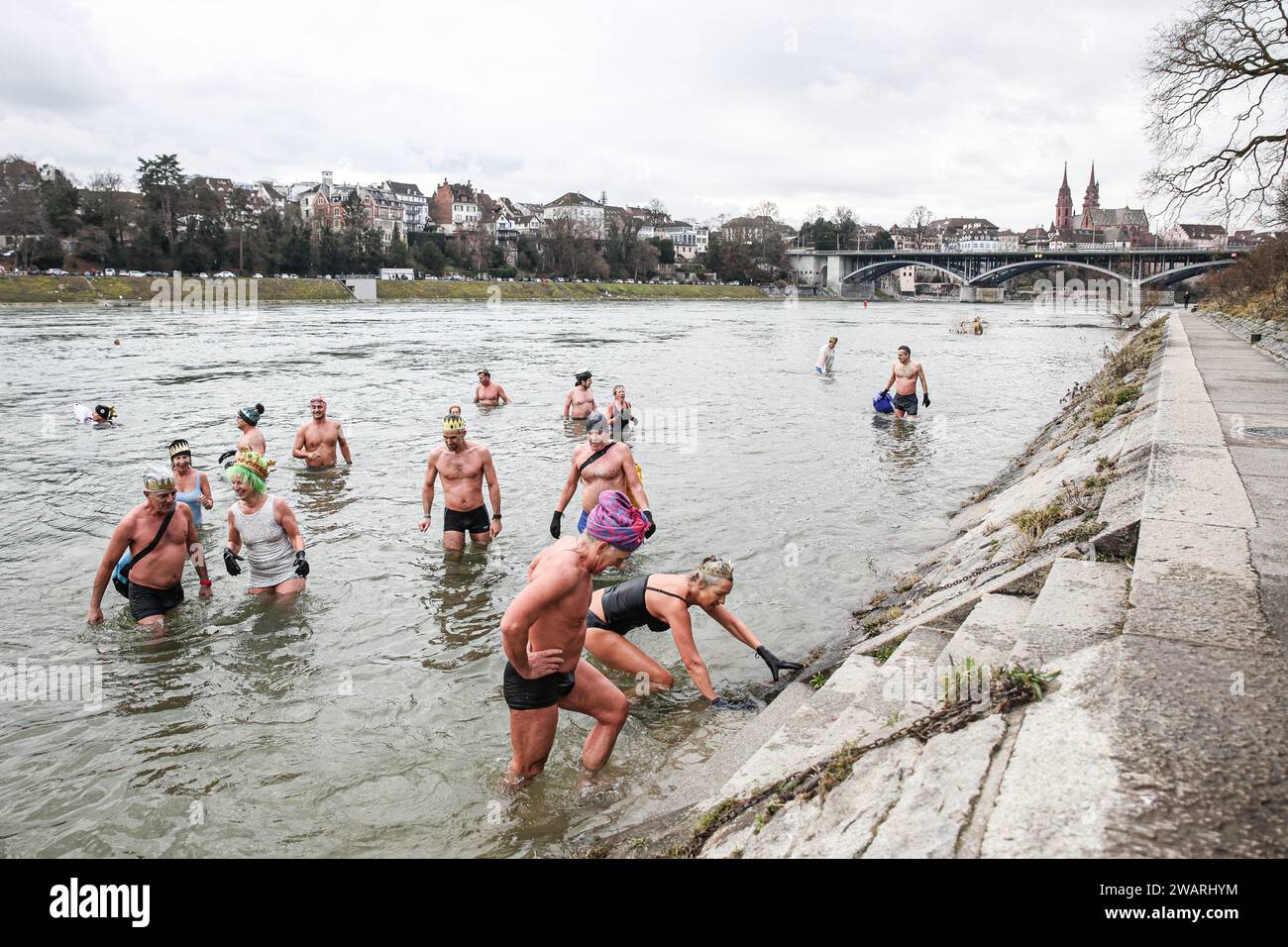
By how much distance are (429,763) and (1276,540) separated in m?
5.54

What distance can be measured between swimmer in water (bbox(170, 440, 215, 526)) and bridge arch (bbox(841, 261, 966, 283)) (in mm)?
102235

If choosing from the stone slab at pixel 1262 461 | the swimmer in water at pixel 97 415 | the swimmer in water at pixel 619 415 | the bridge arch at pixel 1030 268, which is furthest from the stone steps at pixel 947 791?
the bridge arch at pixel 1030 268

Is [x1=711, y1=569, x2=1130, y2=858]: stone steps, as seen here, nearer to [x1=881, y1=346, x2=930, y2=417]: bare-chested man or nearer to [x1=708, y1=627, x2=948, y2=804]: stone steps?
[x1=708, y1=627, x2=948, y2=804]: stone steps

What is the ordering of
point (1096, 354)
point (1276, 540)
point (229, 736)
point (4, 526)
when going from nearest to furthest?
1. point (1276, 540)
2. point (229, 736)
3. point (4, 526)
4. point (1096, 354)

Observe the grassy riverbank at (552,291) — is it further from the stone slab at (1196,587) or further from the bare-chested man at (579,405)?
the stone slab at (1196,587)

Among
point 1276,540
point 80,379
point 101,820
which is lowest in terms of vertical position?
point 101,820

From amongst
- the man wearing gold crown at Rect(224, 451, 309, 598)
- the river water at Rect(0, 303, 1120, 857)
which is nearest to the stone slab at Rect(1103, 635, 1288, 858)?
the river water at Rect(0, 303, 1120, 857)

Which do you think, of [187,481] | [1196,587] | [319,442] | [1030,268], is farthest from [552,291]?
[1196,587]

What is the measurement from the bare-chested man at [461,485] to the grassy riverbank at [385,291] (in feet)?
216
